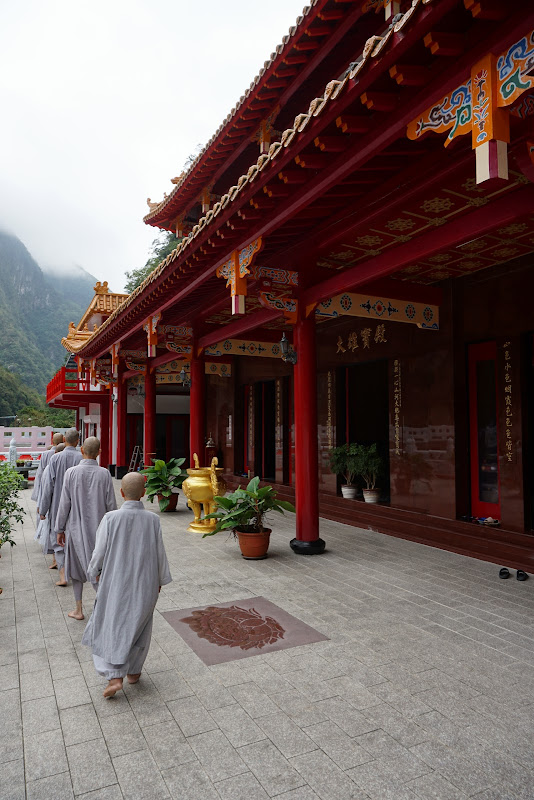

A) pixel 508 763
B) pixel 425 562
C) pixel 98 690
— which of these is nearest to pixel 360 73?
pixel 508 763

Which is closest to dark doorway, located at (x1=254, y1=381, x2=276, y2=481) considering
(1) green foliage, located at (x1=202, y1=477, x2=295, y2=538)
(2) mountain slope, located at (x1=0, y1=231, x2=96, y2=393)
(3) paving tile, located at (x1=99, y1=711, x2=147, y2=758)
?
(1) green foliage, located at (x1=202, y1=477, x2=295, y2=538)

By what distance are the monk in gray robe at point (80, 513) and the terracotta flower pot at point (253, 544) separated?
7.14ft

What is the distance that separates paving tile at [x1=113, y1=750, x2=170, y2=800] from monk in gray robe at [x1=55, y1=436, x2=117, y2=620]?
1.90m

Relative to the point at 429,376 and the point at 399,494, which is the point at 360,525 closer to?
the point at 399,494

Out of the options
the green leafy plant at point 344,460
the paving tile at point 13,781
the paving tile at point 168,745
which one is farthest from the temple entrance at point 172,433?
the paving tile at point 13,781

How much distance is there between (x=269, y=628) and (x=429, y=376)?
14.6ft

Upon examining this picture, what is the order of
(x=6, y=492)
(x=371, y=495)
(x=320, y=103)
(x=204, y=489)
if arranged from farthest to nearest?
(x=371, y=495), (x=204, y=489), (x=6, y=492), (x=320, y=103)

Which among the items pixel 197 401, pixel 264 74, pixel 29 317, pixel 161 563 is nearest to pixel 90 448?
pixel 161 563

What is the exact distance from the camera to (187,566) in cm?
577

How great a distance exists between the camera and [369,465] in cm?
847

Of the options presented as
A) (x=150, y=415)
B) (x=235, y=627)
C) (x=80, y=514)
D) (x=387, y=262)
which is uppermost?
(x=387, y=262)

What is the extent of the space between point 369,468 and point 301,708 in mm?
5904

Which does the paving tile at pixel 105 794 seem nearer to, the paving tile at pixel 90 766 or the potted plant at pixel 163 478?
the paving tile at pixel 90 766

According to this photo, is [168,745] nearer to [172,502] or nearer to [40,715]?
[40,715]
